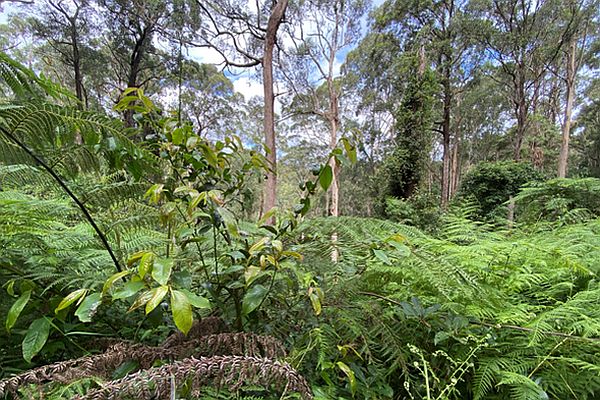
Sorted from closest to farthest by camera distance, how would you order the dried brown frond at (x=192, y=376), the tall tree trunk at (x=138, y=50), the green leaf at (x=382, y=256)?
the dried brown frond at (x=192, y=376) → the green leaf at (x=382, y=256) → the tall tree trunk at (x=138, y=50)

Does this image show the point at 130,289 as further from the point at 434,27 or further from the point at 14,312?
the point at 434,27

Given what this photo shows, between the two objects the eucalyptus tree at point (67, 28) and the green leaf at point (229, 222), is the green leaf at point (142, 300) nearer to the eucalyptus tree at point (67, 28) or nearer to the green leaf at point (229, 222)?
the green leaf at point (229, 222)

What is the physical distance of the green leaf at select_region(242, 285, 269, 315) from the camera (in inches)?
21.7

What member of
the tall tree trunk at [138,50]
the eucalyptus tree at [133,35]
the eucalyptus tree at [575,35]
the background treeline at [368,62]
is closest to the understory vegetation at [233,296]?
the background treeline at [368,62]

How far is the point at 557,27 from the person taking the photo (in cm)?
959

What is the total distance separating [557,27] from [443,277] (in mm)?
13253

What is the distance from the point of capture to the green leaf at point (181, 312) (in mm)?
431

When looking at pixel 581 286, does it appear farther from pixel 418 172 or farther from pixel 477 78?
pixel 477 78

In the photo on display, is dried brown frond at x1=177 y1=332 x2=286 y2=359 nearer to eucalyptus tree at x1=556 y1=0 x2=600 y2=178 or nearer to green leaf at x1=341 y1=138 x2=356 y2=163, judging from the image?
green leaf at x1=341 y1=138 x2=356 y2=163

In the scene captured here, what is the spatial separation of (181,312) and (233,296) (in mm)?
202

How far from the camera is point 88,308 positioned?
1.55ft

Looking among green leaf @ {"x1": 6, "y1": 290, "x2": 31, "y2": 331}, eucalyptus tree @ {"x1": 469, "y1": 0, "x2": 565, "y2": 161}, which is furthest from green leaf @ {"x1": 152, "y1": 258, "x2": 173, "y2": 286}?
eucalyptus tree @ {"x1": 469, "y1": 0, "x2": 565, "y2": 161}

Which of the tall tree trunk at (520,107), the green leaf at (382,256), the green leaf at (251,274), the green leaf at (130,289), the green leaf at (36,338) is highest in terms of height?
the tall tree trunk at (520,107)

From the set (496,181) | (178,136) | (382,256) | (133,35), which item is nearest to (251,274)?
(382,256)
